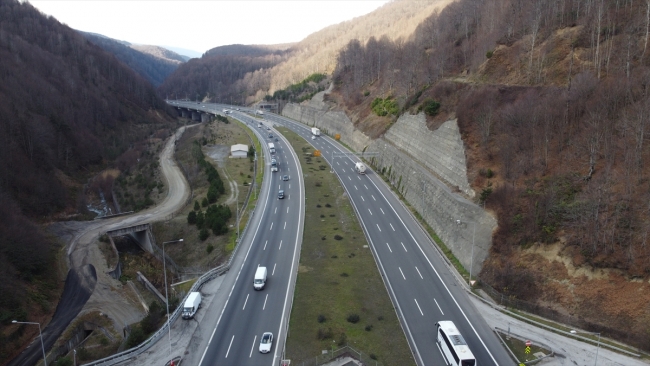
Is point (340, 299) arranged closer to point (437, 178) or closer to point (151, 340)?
point (151, 340)

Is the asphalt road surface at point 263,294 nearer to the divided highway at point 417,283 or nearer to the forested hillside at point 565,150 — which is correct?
the divided highway at point 417,283

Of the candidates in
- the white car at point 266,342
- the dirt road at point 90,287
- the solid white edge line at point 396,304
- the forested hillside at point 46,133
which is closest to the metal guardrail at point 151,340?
the white car at point 266,342

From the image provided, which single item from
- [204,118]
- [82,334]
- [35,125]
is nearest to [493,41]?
[82,334]

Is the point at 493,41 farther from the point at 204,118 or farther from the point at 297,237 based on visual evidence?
the point at 204,118

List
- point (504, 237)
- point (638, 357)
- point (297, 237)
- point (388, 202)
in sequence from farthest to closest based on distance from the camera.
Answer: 1. point (388, 202)
2. point (297, 237)
3. point (504, 237)
4. point (638, 357)

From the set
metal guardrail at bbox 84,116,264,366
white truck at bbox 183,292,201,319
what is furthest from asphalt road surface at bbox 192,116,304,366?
metal guardrail at bbox 84,116,264,366

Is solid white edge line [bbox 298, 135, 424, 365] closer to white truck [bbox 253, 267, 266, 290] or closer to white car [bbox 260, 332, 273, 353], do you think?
white car [bbox 260, 332, 273, 353]

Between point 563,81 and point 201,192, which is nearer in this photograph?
point 563,81
